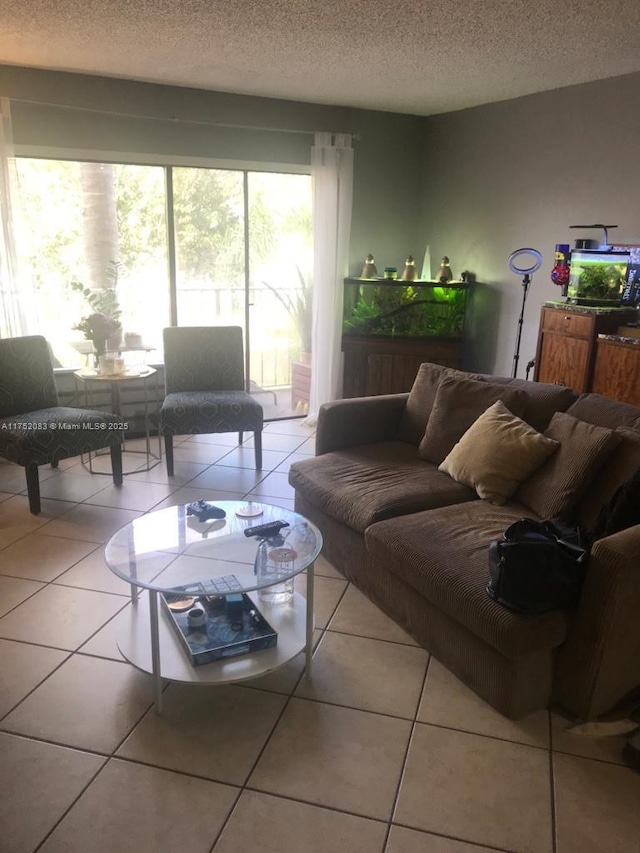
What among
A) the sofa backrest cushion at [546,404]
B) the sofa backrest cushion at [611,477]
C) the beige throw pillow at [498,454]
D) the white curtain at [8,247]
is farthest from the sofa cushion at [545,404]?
the white curtain at [8,247]

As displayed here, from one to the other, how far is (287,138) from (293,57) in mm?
1329

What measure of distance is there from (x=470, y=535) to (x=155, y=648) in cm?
115

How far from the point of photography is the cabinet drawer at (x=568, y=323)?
11.9 feet

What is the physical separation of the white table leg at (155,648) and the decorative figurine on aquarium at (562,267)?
3233 millimetres

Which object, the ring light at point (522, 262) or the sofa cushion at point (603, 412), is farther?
the ring light at point (522, 262)

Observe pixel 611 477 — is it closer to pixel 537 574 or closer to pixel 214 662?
pixel 537 574

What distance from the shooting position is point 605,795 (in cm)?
176

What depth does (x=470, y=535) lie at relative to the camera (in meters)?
2.34

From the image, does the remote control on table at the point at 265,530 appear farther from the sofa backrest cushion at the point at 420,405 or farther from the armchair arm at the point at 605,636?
the sofa backrest cushion at the point at 420,405

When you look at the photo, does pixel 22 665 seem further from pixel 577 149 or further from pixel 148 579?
pixel 577 149

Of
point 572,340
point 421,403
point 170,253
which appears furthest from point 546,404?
point 170,253

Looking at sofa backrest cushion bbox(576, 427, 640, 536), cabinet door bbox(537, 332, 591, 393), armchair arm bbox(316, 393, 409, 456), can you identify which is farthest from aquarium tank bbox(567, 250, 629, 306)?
sofa backrest cushion bbox(576, 427, 640, 536)

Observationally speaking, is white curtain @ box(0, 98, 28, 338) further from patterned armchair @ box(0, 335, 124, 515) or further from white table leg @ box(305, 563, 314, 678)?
white table leg @ box(305, 563, 314, 678)

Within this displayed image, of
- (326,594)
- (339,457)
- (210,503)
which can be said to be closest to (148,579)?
(210,503)
